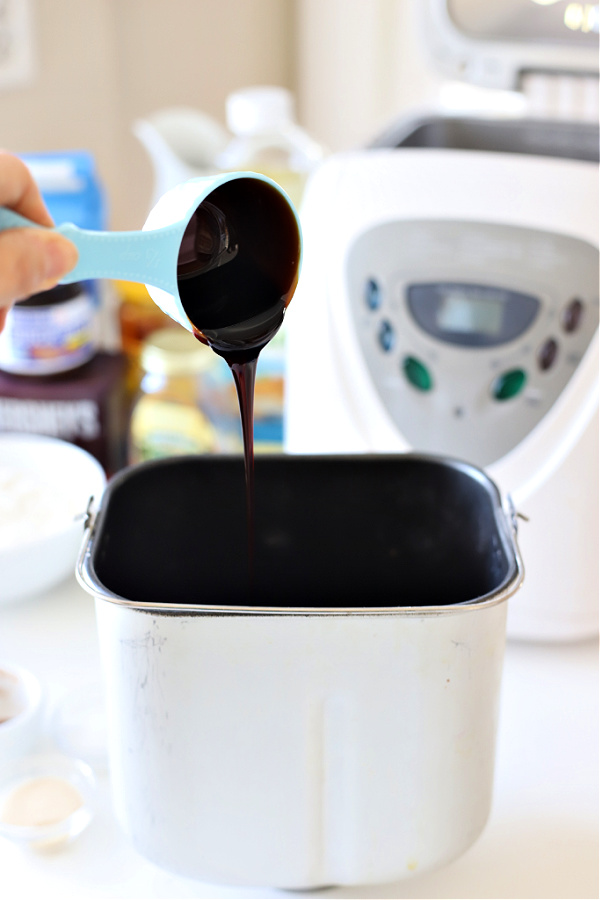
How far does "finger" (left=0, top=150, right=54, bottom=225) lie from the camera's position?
1.84ft

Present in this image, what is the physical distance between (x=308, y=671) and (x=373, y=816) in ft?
0.33

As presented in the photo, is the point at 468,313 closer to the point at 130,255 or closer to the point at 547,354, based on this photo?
the point at 547,354

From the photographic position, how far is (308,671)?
1.53ft

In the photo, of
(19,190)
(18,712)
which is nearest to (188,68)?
(19,190)

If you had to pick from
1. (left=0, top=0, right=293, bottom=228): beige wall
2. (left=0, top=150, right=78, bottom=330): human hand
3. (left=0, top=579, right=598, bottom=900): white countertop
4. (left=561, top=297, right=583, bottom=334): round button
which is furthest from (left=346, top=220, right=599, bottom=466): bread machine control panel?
(left=0, top=0, right=293, bottom=228): beige wall

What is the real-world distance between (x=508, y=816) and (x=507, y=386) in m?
0.34

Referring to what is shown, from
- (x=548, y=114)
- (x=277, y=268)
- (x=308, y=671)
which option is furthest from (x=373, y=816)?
(x=548, y=114)

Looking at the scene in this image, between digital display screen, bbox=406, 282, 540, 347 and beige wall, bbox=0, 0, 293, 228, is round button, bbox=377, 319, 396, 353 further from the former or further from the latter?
beige wall, bbox=0, 0, 293, 228

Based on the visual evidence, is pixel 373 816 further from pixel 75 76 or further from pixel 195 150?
pixel 75 76

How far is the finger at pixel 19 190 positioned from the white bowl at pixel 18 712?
318 mm

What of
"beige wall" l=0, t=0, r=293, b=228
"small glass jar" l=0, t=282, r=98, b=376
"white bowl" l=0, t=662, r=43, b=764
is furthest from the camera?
"beige wall" l=0, t=0, r=293, b=228

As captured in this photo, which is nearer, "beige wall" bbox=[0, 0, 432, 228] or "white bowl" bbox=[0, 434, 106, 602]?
"white bowl" bbox=[0, 434, 106, 602]

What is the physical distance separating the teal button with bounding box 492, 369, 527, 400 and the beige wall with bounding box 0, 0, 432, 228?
92cm

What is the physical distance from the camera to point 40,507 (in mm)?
904
